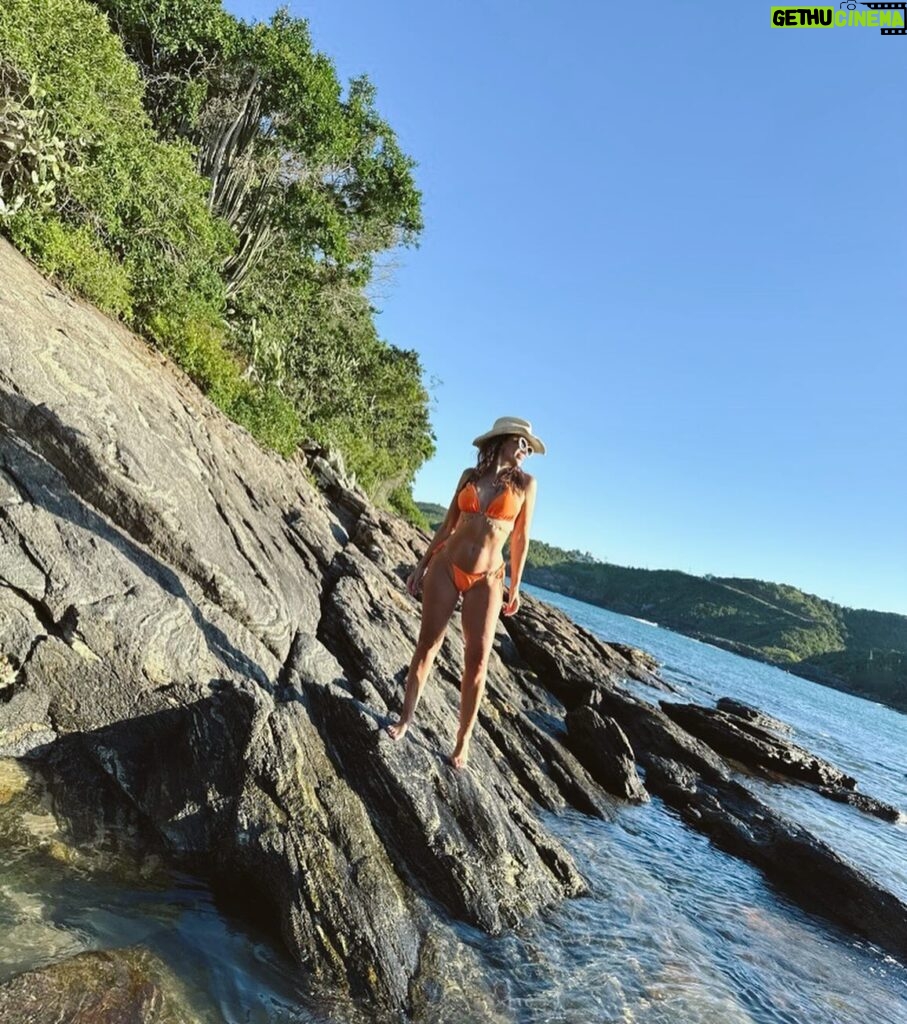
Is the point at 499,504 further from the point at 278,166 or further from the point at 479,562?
the point at 278,166

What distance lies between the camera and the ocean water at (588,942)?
4.30 metres

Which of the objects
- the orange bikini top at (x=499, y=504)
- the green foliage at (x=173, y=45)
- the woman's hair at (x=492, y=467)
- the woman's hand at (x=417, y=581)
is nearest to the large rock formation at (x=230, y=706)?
the woman's hand at (x=417, y=581)

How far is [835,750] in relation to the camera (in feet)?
97.2

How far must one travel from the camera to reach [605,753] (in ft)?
39.4

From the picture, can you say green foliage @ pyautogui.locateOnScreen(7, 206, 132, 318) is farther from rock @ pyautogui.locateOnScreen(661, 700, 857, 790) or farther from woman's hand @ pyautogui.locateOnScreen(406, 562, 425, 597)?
rock @ pyautogui.locateOnScreen(661, 700, 857, 790)

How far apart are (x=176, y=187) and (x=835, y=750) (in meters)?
33.5

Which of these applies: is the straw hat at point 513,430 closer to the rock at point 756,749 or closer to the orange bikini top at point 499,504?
the orange bikini top at point 499,504

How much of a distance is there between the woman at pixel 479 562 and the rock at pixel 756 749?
45.9 ft

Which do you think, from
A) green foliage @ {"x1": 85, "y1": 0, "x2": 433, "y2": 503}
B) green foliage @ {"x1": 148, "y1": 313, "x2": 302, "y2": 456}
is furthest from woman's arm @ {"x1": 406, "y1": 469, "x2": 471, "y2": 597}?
green foliage @ {"x1": 85, "y1": 0, "x2": 433, "y2": 503}

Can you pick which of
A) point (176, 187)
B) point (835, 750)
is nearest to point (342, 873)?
point (176, 187)

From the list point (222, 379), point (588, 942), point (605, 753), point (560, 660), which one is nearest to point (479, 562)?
point (588, 942)

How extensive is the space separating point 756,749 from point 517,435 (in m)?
15.2

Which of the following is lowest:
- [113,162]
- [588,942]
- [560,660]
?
[588,942]

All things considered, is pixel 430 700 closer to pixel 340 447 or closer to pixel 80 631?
pixel 80 631
